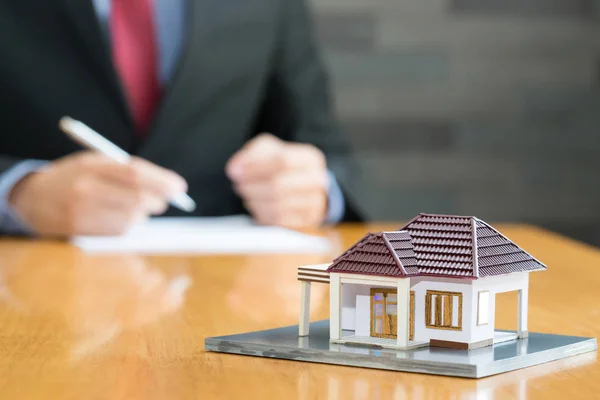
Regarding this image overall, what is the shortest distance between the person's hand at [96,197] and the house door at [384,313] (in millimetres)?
1035

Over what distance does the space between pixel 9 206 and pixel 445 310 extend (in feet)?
4.60

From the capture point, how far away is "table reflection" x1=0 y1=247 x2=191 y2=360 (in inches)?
36.1

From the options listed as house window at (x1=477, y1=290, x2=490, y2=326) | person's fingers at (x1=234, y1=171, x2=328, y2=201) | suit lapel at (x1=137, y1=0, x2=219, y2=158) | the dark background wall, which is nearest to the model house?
house window at (x1=477, y1=290, x2=490, y2=326)

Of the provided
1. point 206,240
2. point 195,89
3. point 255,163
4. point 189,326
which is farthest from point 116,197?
point 189,326

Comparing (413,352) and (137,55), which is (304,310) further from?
(137,55)

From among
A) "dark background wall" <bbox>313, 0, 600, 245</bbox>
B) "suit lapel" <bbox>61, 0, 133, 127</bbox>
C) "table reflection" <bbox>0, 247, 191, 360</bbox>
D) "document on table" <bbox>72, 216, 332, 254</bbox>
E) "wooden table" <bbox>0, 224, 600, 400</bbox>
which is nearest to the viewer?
"wooden table" <bbox>0, 224, 600, 400</bbox>

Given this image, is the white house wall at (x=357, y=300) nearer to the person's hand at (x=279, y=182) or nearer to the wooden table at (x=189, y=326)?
the wooden table at (x=189, y=326)

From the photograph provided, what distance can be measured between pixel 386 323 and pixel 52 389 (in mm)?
233

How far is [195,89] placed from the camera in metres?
2.32

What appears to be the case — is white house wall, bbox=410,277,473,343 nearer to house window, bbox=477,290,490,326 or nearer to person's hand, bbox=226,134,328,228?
house window, bbox=477,290,490,326

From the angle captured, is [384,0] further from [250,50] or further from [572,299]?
[572,299]

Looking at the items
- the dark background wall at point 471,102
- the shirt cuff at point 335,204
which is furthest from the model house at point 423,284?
the dark background wall at point 471,102

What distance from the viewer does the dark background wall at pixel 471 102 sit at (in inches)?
119

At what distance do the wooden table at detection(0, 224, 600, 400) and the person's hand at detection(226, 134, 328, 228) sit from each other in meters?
0.42
